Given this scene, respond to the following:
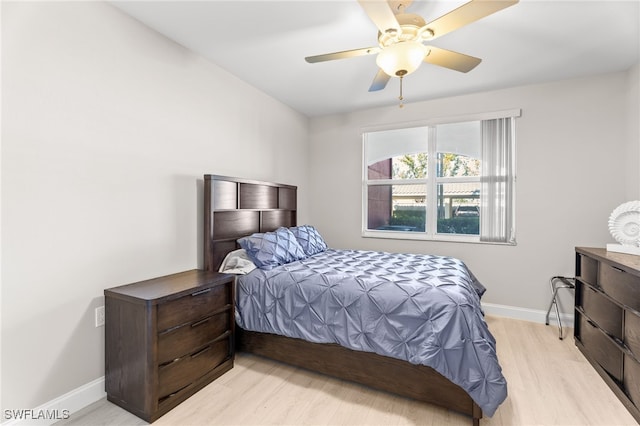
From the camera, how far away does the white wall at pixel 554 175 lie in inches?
118

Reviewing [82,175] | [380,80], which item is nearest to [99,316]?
[82,175]

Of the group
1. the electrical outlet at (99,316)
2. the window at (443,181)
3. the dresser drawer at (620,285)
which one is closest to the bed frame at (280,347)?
the electrical outlet at (99,316)

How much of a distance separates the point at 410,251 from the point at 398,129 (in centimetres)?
162

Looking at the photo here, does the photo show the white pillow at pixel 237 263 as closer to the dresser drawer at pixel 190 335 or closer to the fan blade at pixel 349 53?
the dresser drawer at pixel 190 335

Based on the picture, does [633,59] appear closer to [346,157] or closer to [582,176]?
A: [582,176]

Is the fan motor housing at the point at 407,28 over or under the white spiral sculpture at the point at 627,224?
over

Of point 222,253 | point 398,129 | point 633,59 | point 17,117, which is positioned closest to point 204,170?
point 222,253

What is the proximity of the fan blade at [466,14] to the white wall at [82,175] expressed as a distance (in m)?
1.95

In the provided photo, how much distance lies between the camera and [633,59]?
2.69 metres

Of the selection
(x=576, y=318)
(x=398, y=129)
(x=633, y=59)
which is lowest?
(x=576, y=318)

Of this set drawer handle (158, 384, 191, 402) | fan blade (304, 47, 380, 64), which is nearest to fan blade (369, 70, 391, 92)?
fan blade (304, 47, 380, 64)

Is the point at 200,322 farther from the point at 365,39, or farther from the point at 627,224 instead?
the point at 627,224

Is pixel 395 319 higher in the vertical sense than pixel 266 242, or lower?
lower

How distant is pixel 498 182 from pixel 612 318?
1699mm
